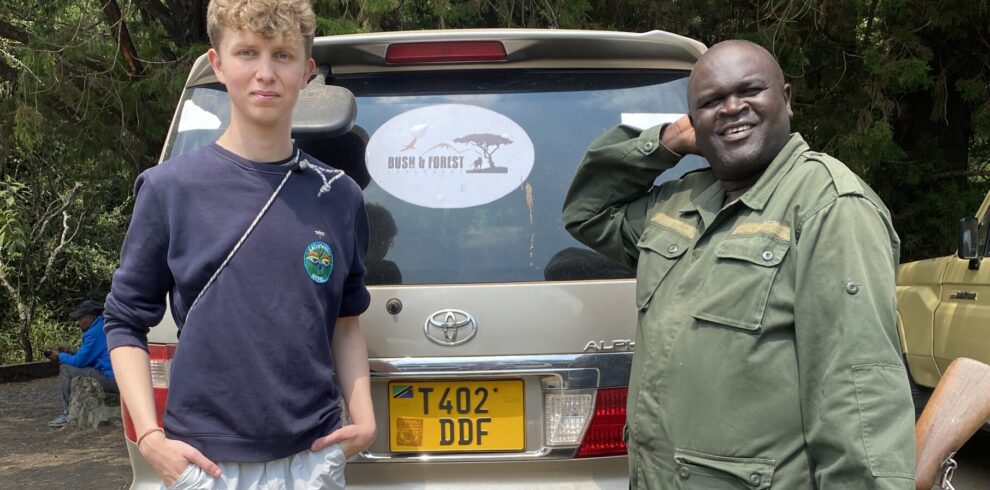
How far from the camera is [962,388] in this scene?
224cm

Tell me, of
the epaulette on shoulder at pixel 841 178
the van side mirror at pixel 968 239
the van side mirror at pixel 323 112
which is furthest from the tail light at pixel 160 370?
the van side mirror at pixel 968 239

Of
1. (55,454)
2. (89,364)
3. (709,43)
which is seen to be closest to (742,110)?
(55,454)

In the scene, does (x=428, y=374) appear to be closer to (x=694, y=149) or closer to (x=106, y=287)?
(x=694, y=149)

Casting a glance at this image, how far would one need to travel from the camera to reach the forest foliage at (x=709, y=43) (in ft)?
25.3

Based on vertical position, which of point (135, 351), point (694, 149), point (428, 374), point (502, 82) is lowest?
point (428, 374)

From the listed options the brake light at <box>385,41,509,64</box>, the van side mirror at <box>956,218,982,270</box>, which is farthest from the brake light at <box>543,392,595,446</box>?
the van side mirror at <box>956,218,982,270</box>

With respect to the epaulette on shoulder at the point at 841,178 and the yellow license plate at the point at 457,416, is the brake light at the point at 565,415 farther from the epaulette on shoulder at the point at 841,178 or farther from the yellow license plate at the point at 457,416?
the epaulette on shoulder at the point at 841,178

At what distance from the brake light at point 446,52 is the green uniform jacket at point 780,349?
3.47 ft

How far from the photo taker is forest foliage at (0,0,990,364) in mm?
7727

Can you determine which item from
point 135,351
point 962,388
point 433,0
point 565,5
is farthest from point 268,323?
point 565,5

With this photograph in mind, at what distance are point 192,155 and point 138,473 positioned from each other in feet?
3.75

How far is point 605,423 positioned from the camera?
282 cm

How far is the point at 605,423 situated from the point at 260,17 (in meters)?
1.47

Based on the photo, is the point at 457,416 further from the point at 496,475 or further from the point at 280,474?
the point at 280,474
